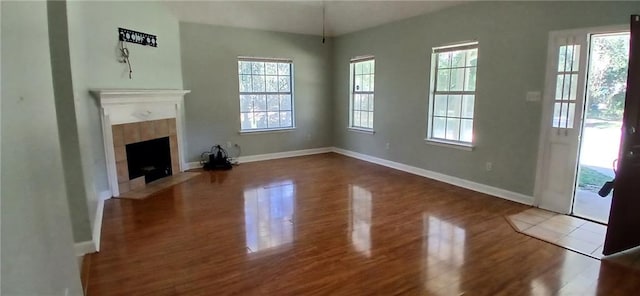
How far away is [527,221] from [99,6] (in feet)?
17.6

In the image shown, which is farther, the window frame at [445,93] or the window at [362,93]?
the window at [362,93]

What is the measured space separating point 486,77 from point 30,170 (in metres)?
4.53

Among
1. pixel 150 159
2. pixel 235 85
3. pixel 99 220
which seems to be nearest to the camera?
pixel 99 220

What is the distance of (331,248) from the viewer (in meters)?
2.88

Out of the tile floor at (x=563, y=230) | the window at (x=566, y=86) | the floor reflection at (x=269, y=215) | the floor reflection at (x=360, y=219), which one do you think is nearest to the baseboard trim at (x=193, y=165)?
the floor reflection at (x=269, y=215)

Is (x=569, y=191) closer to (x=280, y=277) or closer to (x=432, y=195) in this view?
(x=432, y=195)

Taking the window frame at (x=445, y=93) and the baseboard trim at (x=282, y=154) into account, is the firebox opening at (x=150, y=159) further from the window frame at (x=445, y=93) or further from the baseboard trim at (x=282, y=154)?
the window frame at (x=445, y=93)

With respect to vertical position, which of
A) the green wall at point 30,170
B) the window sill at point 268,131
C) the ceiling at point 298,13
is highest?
the ceiling at point 298,13

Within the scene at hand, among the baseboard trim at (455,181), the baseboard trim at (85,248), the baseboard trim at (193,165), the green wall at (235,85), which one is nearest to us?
→ the baseboard trim at (85,248)

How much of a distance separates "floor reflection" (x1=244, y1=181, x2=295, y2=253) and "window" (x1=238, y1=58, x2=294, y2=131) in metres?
2.09

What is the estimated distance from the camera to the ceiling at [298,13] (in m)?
5.14

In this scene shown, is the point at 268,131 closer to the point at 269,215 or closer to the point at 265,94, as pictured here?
the point at 265,94

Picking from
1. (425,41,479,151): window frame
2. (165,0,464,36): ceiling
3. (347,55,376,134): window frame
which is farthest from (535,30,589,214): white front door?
(347,55,376,134): window frame

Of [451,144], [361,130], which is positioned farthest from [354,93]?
[451,144]
